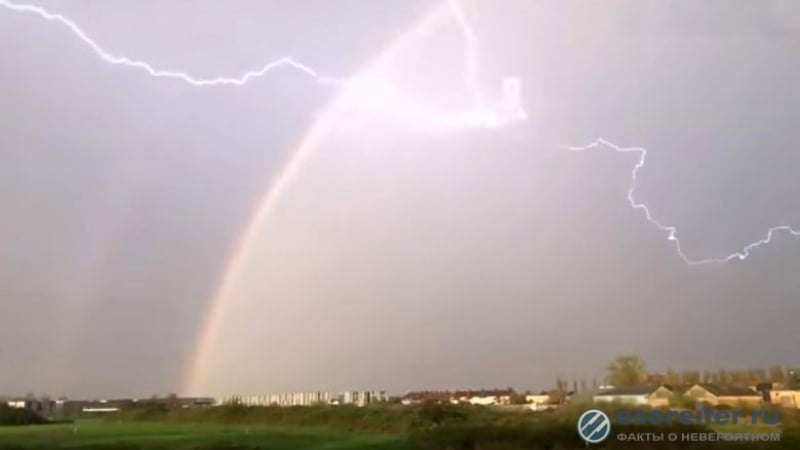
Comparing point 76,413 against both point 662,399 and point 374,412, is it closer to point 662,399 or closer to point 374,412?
point 374,412

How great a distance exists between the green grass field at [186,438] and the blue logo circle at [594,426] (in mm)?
5013

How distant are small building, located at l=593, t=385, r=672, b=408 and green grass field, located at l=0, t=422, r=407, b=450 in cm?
580

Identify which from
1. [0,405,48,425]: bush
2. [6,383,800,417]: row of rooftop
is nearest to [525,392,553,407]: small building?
[6,383,800,417]: row of rooftop

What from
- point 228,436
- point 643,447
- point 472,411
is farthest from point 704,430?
point 228,436

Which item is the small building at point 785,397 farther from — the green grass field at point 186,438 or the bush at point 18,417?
the bush at point 18,417

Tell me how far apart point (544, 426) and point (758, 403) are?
5728 mm

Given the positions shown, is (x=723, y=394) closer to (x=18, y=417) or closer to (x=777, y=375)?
(x=777, y=375)

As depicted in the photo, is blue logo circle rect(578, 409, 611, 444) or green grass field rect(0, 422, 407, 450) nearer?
blue logo circle rect(578, 409, 611, 444)

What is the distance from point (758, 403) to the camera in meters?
22.4

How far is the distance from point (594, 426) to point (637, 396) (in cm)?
272

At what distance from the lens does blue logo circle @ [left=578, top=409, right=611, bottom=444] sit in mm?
21125

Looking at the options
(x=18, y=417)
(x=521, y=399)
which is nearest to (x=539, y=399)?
(x=521, y=399)

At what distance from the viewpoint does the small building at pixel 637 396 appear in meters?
22.8

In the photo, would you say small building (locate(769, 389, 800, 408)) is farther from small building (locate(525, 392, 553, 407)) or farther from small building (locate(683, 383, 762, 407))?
small building (locate(525, 392, 553, 407))
